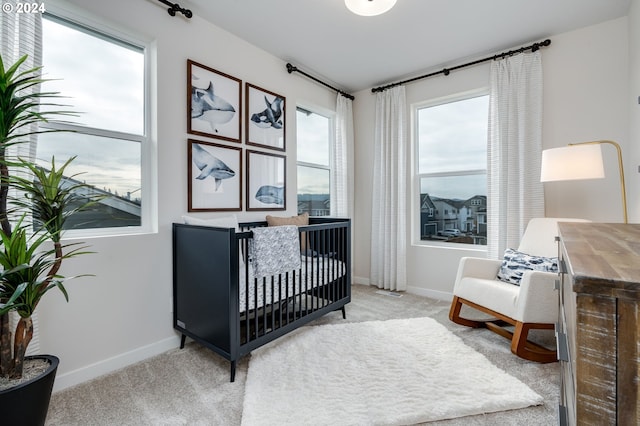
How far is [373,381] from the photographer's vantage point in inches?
67.2

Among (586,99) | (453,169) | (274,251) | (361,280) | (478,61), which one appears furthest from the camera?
(361,280)

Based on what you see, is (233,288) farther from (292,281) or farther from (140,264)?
(140,264)

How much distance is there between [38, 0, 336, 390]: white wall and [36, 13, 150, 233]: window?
136 mm

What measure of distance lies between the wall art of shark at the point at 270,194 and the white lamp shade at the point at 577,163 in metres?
2.31

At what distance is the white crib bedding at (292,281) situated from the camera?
6.40ft

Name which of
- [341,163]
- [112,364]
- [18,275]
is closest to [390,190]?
[341,163]

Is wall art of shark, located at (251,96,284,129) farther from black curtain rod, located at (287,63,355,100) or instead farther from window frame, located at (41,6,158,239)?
window frame, located at (41,6,158,239)

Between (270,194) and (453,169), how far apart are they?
208cm

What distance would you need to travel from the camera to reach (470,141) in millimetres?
3186

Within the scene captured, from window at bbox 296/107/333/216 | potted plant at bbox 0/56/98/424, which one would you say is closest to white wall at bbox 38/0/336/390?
potted plant at bbox 0/56/98/424

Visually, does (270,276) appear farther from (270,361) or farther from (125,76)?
(125,76)

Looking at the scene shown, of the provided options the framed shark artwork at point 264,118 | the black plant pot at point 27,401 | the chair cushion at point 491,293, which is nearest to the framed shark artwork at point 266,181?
the framed shark artwork at point 264,118

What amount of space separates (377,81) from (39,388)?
12.6 ft

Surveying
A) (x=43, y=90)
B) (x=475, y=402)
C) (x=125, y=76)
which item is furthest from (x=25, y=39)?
(x=475, y=402)
